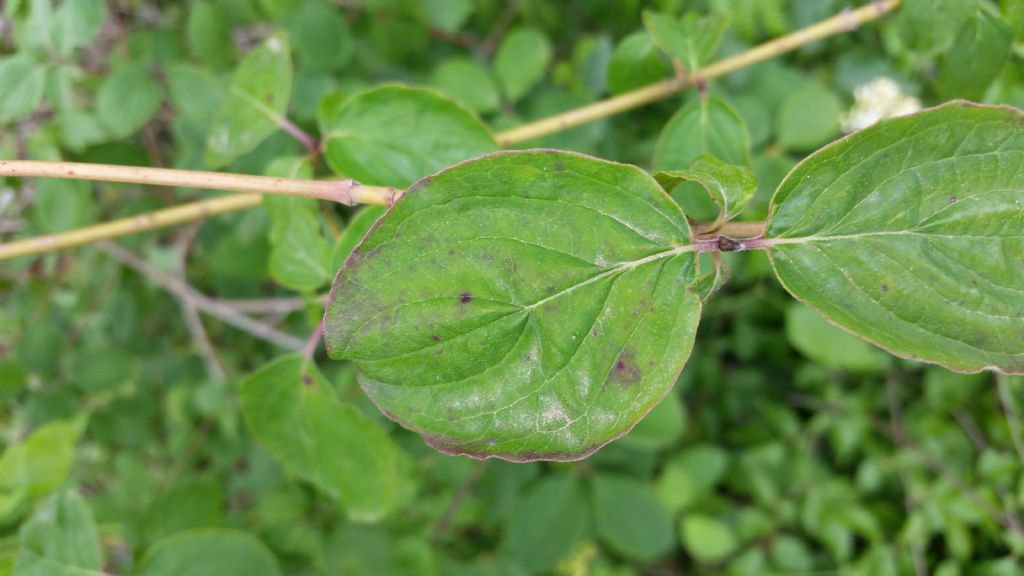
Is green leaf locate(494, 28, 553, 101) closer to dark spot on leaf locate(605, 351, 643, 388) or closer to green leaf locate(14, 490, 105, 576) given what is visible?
dark spot on leaf locate(605, 351, 643, 388)

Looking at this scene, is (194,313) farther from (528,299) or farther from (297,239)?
(528,299)

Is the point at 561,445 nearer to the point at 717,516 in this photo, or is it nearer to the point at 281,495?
the point at 281,495

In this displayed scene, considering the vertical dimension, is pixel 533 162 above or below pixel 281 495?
above

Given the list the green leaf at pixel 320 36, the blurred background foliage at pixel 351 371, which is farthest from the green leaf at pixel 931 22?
the green leaf at pixel 320 36

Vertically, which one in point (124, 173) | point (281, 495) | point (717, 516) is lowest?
point (717, 516)

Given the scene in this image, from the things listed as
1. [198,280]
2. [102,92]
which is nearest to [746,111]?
[102,92]

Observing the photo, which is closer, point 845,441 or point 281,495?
point 281,495

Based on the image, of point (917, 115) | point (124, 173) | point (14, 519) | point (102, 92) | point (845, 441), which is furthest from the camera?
point (845, 441)

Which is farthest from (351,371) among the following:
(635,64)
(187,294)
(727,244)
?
(727,244)
